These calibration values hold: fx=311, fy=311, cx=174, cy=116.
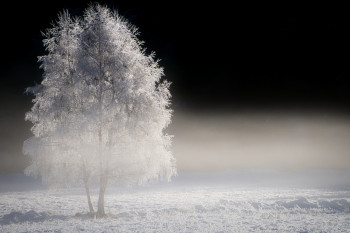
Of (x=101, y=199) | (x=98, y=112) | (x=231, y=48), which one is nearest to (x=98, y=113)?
(x=98, y=112)

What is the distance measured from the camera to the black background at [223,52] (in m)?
69.4

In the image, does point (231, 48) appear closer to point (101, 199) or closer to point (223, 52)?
point (223, 52)

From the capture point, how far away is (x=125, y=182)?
631 inches

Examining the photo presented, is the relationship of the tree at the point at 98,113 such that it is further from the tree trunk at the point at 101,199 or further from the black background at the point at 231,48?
the black background at the point at 231,48

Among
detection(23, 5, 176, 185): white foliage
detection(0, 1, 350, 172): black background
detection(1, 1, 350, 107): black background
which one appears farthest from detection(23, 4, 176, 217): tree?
detection(1, 1, 350, 107): black background

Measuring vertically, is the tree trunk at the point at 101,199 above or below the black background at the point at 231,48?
below

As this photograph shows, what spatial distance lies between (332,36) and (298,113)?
20.8 metres

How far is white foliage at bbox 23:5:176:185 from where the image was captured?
15234mm

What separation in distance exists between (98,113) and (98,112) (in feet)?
0.17

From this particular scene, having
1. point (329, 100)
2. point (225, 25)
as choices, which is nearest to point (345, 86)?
point (329, 100)

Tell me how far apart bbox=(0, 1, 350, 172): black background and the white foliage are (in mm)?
54035

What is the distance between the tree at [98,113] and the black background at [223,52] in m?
54.0

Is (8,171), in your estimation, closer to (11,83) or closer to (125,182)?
(11,83)

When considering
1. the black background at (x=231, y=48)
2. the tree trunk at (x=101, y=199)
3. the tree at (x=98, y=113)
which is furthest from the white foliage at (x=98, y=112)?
the black background at (x=231, y=48)
